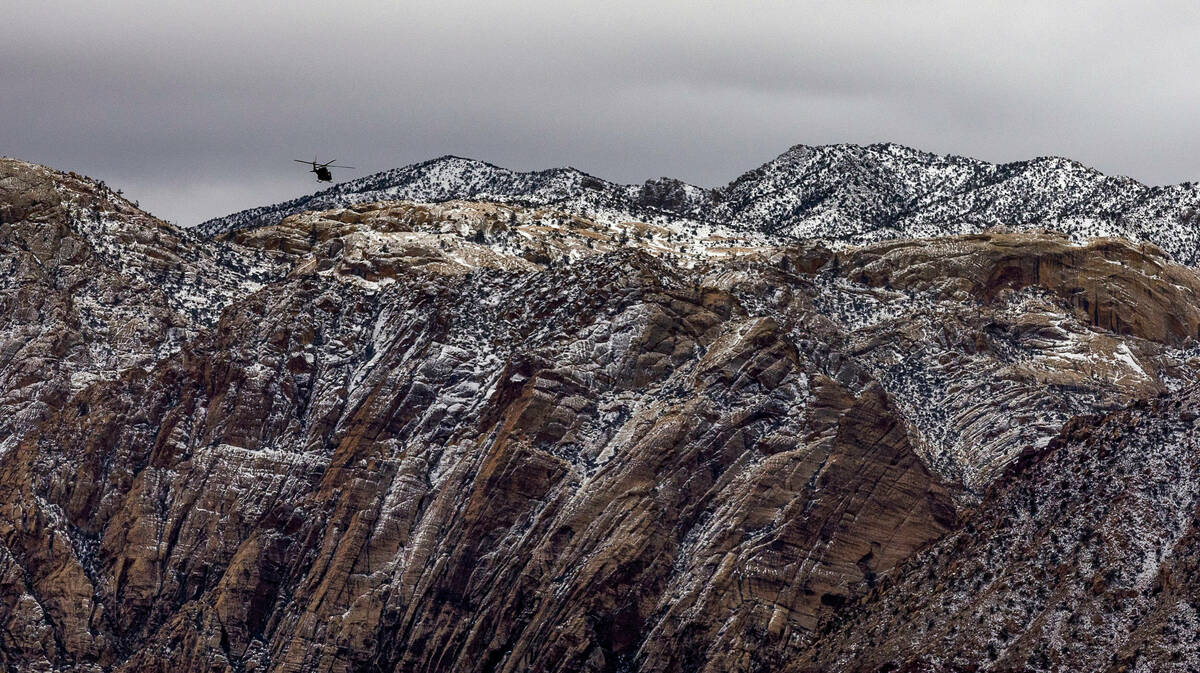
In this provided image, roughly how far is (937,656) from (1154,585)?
57.7ft

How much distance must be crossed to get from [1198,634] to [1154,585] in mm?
8848

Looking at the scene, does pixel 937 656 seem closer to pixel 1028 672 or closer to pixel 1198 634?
pixel 1028 672

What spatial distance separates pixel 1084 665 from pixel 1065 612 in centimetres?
667

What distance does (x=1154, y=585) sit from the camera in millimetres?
199500

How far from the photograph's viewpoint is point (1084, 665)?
19412cm

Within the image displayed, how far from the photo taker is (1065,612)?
200 meters

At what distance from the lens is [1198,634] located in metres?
191

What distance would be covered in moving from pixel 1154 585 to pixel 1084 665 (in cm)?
1001

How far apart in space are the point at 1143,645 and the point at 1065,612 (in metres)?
8.70

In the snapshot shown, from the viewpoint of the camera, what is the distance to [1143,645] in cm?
19262

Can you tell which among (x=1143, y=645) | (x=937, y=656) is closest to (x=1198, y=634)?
(x=1143, y=645)

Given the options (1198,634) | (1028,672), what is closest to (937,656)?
(1028,672)

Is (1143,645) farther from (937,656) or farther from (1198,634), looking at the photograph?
(937,656)
